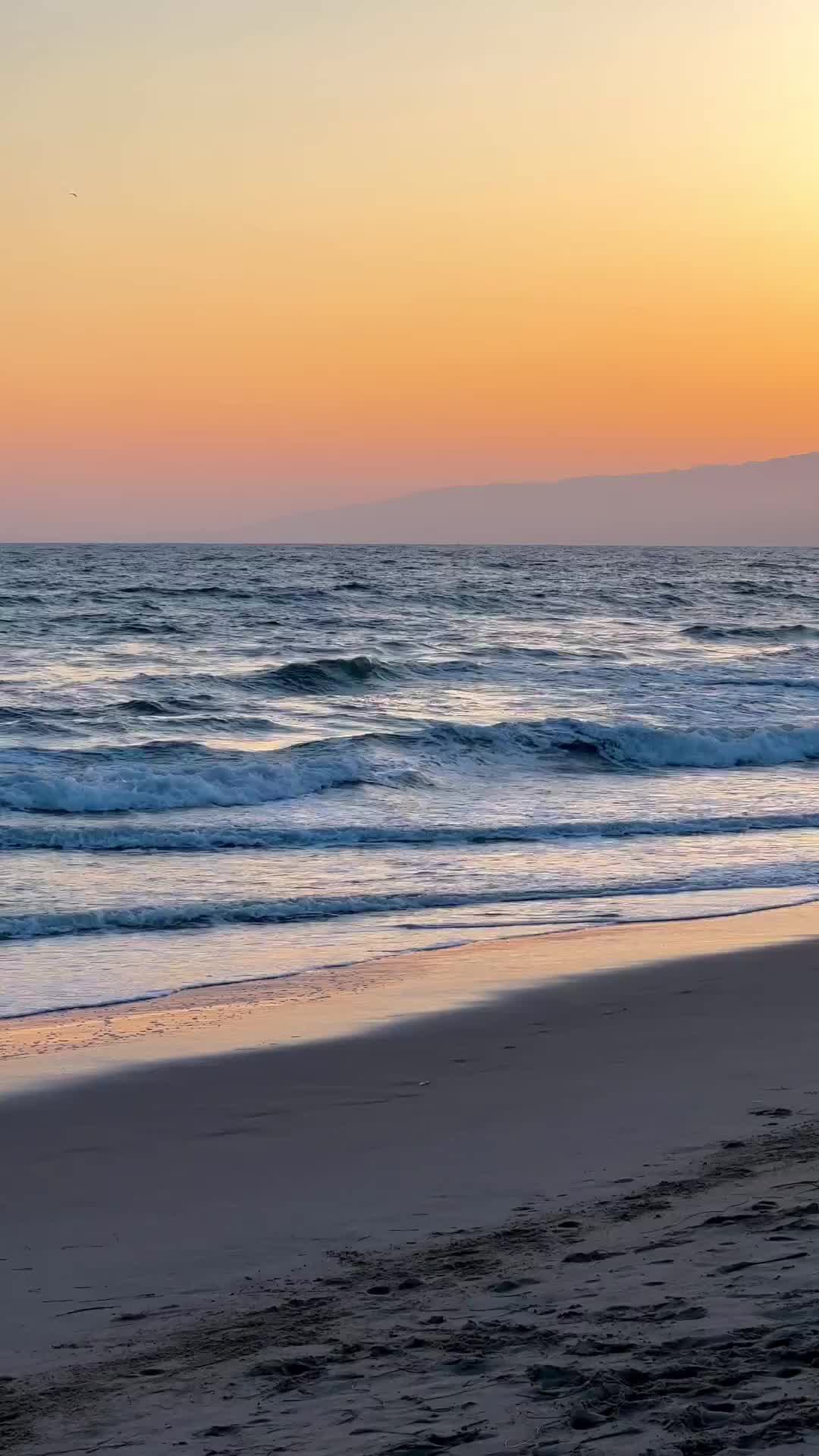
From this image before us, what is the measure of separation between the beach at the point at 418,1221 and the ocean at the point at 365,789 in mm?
1907

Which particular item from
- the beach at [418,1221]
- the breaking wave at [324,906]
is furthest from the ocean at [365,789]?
the beach at [418,1221]

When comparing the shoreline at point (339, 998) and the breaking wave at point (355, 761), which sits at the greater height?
the breaking wave at point (355, 761)

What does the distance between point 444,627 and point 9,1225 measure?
3824 cm

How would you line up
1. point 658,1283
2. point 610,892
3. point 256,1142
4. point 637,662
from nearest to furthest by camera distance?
point 658,1283 < point 256,1142 < point 610,892 < point 637,662

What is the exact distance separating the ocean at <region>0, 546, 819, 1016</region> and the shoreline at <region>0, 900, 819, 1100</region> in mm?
302

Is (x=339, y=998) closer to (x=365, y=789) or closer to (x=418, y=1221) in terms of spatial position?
Answer: (x=418, y=1221)

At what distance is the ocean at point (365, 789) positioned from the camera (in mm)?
10719

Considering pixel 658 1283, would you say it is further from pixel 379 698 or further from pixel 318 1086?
pixel 379 698

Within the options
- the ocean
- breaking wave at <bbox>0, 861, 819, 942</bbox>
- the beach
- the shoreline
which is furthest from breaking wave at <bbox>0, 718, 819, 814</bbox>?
the beach

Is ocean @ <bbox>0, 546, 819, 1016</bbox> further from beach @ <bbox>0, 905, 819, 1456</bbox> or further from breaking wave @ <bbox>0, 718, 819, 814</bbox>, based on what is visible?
beach @ <bbox>0, 905, 819, 1456</bbox>

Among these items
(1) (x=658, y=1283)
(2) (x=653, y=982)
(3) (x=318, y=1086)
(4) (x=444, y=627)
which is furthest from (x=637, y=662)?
(1) (x=658, y=1283)

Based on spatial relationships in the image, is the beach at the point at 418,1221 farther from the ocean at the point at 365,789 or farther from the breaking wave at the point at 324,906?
the breaking wave at the point at 324,906

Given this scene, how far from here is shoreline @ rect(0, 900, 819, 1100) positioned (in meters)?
7.30

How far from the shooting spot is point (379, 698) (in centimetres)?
2744
